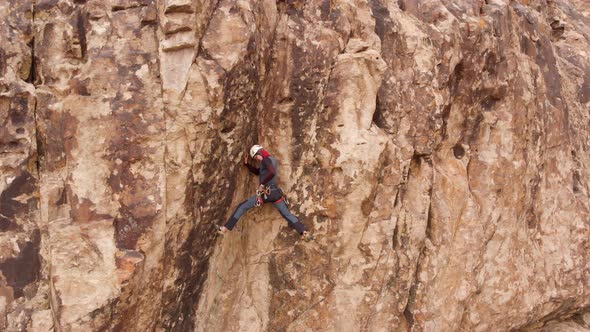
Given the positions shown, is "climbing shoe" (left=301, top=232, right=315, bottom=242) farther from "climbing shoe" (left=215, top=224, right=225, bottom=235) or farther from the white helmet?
the white helmet

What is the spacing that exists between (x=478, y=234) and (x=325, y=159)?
4.72 m

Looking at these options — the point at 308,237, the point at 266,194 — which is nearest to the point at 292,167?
the point at 266,194

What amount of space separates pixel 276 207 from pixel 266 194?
17.8 inches

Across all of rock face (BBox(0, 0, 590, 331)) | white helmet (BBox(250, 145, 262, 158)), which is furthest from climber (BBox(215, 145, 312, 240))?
rock face (BBox(0, 0, 590, 331))

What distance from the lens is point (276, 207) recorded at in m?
10.5

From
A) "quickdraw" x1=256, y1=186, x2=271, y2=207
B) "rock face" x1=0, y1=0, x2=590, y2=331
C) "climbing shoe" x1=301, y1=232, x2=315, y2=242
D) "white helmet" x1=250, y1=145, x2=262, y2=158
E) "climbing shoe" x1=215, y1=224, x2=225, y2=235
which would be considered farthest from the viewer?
"climbing shoe" x1=301, y1=232, x2=315, y2=242

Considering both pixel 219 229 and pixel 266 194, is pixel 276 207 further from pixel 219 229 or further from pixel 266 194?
pixel 219 229

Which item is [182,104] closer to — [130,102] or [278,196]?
[130,102]

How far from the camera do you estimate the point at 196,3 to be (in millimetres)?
9008

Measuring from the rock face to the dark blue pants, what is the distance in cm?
31

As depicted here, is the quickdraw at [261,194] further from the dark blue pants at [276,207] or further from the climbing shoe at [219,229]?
the climbing shoe at [219,229]

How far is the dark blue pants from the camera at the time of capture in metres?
10.1

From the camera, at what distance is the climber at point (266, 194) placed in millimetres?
9891

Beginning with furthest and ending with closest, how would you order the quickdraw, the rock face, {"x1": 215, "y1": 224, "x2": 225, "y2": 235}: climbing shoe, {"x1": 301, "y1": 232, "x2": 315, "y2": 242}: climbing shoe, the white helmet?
{"x1": 301, "y1": 232, "x2": 315, "y2": 242}: climbing shoe → the quickdraw → {"x1": 215, "y1": 224, "x2": 225, "y2": 235}: climbing shoe → the white helmet → the rock face
